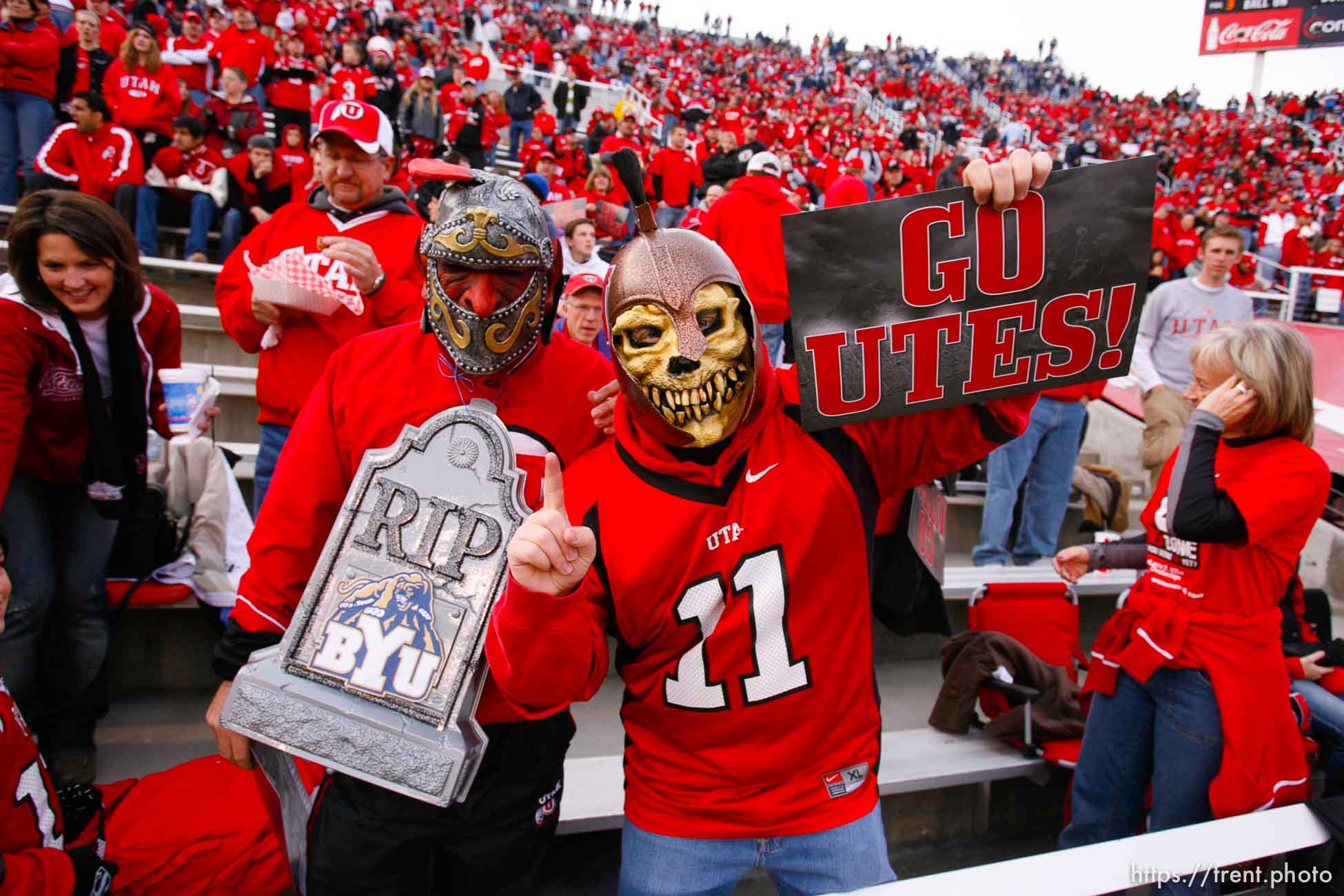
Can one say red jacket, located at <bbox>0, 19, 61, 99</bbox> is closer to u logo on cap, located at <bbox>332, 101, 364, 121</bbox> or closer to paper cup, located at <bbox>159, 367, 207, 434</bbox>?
paper cup, located at <bbox>159, 367, 207, 434</bbox>

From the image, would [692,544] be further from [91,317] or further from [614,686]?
[614,686]

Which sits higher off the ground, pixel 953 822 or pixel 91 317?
pixel 91 317

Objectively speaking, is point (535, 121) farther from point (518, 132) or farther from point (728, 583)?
point (728, 583)

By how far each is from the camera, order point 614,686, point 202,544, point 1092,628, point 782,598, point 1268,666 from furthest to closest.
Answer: point 1092,628
point 614,686
point 202,544
point 1268,666
point 782,598

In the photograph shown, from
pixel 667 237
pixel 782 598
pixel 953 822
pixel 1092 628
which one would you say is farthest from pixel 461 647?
pixel 1092 628

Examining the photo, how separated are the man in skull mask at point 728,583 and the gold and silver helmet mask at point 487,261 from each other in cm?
23

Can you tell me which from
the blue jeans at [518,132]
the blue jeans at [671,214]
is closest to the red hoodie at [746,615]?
the blue jeans at [671,214]

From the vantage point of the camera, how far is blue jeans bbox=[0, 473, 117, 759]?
269 cm

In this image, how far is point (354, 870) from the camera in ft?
5.81

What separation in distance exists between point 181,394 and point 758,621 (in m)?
2.44

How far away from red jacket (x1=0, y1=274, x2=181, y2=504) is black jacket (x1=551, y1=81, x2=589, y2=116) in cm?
1442

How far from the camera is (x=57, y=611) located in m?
2.87

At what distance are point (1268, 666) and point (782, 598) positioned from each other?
5.81 feet

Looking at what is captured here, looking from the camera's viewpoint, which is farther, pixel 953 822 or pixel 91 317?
pixel 953 822
